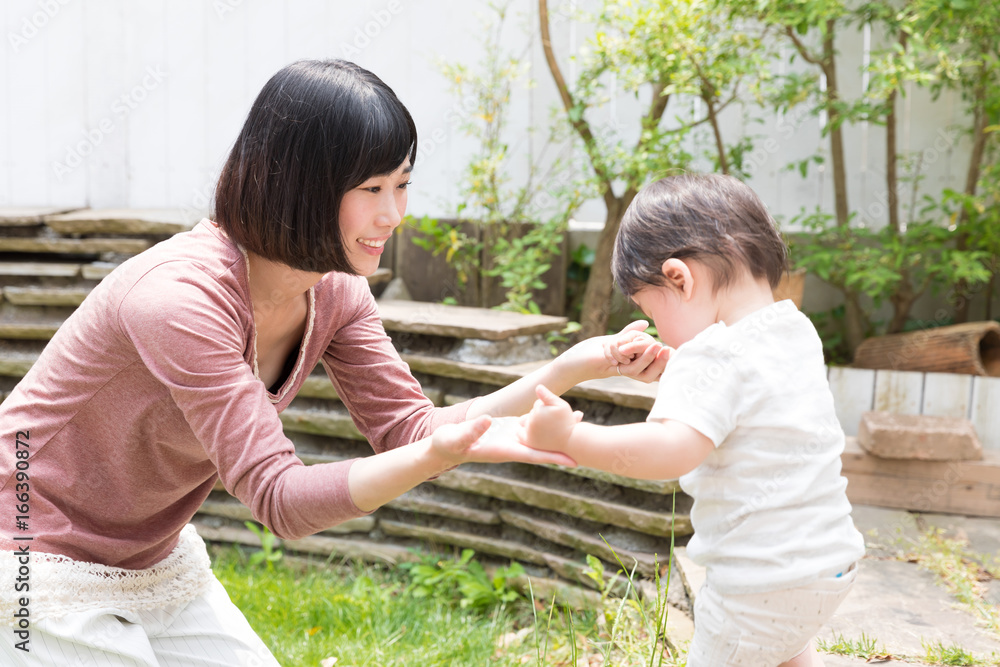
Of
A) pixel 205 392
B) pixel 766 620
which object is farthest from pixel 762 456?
pixel 205 392

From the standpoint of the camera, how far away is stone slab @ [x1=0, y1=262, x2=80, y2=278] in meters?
3.56

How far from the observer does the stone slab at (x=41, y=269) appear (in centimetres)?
356

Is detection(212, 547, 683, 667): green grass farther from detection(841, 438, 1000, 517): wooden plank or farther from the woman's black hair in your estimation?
the woman's black hair

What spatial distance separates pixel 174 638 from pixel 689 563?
144cm

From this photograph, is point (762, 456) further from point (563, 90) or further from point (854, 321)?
point (854, 321)

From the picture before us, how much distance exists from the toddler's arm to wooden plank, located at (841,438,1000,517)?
2214mm

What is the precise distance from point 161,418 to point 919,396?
10.4 feet

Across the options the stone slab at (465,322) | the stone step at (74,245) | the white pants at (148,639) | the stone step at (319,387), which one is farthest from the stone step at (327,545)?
the white pants at (148,639)

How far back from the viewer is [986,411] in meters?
3.54

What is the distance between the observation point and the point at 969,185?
3926mm

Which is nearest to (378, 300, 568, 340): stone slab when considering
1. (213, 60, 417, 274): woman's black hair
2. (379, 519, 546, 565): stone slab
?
(379, 519, 546, 565): stone slab

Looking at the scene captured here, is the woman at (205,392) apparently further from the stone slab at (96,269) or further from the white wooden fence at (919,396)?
the white wooden fence at (919,396)

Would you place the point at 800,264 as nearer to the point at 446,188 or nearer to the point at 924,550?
the point at 924,550

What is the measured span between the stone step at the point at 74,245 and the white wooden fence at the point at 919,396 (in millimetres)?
2986
